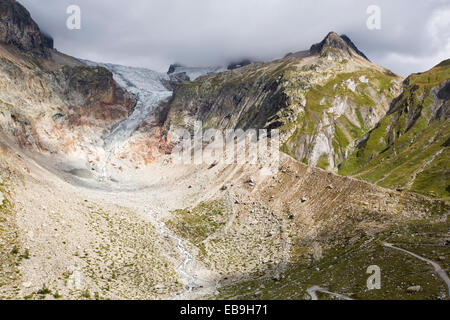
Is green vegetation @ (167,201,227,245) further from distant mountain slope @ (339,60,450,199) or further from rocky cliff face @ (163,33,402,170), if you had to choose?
rocky cliff face @ (163,33,402,170)

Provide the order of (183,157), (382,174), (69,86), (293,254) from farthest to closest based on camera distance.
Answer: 1. (69,86)
2. (183,157)
3. (382,174)
4. (293,254)

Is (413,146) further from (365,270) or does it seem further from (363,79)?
(365,270)

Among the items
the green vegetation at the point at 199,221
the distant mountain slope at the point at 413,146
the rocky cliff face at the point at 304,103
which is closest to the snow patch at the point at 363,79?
the rocky cliff face at the point at 304,103

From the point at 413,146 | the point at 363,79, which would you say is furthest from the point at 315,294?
the point at 363,79

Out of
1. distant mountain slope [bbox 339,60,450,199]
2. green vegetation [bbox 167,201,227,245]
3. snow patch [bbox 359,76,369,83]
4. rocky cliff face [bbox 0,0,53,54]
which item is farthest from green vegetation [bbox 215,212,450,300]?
rocky cliff face [bbox 0,0,53,54]

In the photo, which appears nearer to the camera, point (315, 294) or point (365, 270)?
point (315, 294)

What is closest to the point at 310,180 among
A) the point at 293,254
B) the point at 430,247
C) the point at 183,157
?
the point at 293,254
